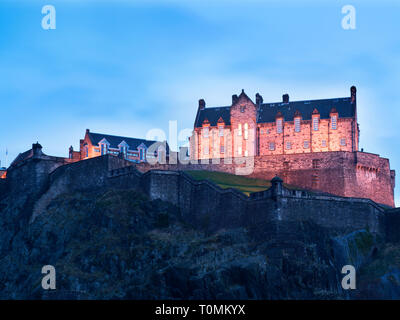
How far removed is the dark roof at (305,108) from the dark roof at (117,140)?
2164 centimetres

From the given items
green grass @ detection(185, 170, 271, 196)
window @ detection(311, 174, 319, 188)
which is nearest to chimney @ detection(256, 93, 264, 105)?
green grass @ detection(185, 170, 271, 196)

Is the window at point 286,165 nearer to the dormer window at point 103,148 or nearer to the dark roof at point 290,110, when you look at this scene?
the dark roof at point 290,110

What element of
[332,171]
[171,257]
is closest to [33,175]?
[171,257]

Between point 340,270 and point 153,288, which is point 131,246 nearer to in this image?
point 153,288

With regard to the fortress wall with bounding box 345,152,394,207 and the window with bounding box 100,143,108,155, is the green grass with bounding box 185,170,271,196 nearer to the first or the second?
the fortress wall with bounding box 345,152,394,207

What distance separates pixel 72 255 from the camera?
269 feet

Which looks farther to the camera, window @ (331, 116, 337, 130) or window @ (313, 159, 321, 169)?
window @ (331, 116, 337, 130)

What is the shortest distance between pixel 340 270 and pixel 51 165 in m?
37.3

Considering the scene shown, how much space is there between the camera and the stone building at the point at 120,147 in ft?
376

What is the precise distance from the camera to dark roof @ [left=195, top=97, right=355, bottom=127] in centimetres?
10338

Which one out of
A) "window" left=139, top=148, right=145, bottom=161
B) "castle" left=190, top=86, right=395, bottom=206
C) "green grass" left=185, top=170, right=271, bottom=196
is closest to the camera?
"green grass" left=185, top=170, right=271, bottom=196
